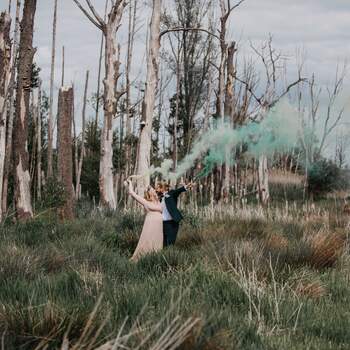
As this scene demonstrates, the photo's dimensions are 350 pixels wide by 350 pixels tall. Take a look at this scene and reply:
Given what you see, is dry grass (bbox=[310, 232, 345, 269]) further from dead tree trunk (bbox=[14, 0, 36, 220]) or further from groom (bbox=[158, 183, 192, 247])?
dead tree trunk (bbox=[14, 0, 36, 220])

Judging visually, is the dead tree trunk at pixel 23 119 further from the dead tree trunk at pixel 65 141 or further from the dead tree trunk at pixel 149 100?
the dead tree trunk at pixel 149 100

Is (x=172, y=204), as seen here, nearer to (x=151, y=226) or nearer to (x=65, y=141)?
(x=151, y=226)

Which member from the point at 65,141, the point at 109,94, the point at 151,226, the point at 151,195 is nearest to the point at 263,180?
the point at 109,94

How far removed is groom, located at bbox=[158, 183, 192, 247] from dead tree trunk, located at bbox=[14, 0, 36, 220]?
4.39 meters

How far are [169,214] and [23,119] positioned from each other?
512 cm

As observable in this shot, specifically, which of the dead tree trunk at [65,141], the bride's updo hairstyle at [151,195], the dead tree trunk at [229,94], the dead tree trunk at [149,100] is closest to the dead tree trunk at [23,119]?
the dead tree trunk at [65,141]

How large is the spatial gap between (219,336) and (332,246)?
454 cm

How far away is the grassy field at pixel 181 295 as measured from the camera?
3496mm

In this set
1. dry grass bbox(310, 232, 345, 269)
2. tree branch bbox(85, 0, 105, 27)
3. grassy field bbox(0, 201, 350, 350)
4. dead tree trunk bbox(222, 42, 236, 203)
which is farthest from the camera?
dead tree trunk bbox(222, 42, 236, 203)

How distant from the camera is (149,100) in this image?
15039mm

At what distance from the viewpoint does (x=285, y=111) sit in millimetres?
10898

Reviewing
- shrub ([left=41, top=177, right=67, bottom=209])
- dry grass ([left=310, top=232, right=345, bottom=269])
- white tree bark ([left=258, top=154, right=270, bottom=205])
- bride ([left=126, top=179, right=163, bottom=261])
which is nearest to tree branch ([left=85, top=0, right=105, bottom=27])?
shrub ([left=41, top=177, right=67, bottom=209])

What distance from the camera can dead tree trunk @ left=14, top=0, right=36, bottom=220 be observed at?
13.0m

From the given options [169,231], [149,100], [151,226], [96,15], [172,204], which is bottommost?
[169,231]
